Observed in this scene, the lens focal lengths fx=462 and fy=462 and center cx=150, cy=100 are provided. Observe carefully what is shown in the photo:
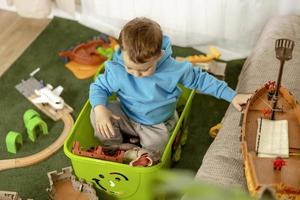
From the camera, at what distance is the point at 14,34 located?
6.40 feet

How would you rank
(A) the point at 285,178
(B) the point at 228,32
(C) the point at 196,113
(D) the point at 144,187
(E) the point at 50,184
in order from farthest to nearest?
1. (B) the point at 228,32
2. (C) the point at 196,113
3. (E) the point at 50,184
4. (D) the point at 144,187
5. (A) the point at 285,178

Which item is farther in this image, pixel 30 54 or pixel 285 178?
pixel 30 54

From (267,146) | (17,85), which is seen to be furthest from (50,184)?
(267,146)

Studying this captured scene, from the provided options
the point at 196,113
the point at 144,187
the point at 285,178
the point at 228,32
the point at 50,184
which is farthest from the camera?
the point at 228,32

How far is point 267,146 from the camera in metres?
1.02

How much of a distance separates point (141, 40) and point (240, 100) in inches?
12.7

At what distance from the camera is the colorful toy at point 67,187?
1.27 metres

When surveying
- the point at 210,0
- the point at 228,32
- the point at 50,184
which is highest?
the point at 210,0

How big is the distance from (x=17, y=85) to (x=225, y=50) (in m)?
0.81

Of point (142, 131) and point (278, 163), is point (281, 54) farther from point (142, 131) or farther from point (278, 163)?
point (142, 131)

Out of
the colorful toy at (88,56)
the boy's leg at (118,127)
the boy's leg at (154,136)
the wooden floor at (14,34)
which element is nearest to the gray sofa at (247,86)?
the boy's leg at (154,136)

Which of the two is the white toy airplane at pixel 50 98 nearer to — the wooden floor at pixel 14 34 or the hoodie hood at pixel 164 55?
the wooden floor at pixel 14 34

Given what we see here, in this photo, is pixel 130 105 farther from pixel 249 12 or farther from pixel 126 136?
pixel 249 12

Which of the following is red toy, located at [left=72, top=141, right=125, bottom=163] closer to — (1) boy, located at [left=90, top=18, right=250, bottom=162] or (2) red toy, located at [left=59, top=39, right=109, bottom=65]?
(1) boy, located at [left=90, top=18, right=250, bottom=162]
